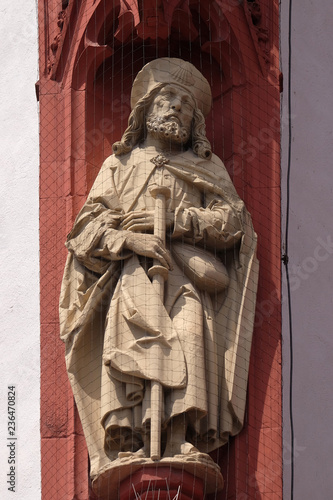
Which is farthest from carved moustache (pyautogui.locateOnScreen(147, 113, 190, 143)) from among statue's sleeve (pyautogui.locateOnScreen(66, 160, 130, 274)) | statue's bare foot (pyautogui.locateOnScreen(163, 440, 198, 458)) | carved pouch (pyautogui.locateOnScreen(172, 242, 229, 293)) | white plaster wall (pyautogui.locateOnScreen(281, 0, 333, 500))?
statue's bare foot (pyautogui.locateOnScreen(163, 440, 198, 458))

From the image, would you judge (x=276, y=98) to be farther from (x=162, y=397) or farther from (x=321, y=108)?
(x=162, y=397)

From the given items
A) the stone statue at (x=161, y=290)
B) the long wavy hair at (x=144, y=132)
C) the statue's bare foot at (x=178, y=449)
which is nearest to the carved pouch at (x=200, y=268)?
the stone statue at (x=161, y=290)

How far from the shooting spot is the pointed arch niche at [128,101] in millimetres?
8703

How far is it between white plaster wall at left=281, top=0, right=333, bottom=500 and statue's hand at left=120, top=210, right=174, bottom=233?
3.20ft

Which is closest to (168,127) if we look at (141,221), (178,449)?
(141,221)

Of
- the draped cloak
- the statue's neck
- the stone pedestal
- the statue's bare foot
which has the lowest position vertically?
the stone pedestal

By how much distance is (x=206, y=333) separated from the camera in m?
8.38

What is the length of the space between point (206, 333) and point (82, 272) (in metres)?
0.51

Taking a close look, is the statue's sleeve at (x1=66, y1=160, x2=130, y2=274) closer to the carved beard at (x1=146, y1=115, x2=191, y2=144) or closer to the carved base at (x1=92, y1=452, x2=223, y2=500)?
the carved beard at (x1=146, y1=115, x2=191, y2=144)

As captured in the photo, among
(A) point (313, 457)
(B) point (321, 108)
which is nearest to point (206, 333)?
(A) point (313, 457)

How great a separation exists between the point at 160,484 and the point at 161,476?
28 millimetres

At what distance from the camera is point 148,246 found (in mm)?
8383

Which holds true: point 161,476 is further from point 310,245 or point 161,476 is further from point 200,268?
point 310,245

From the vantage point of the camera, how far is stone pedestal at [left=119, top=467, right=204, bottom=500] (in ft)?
26.5
